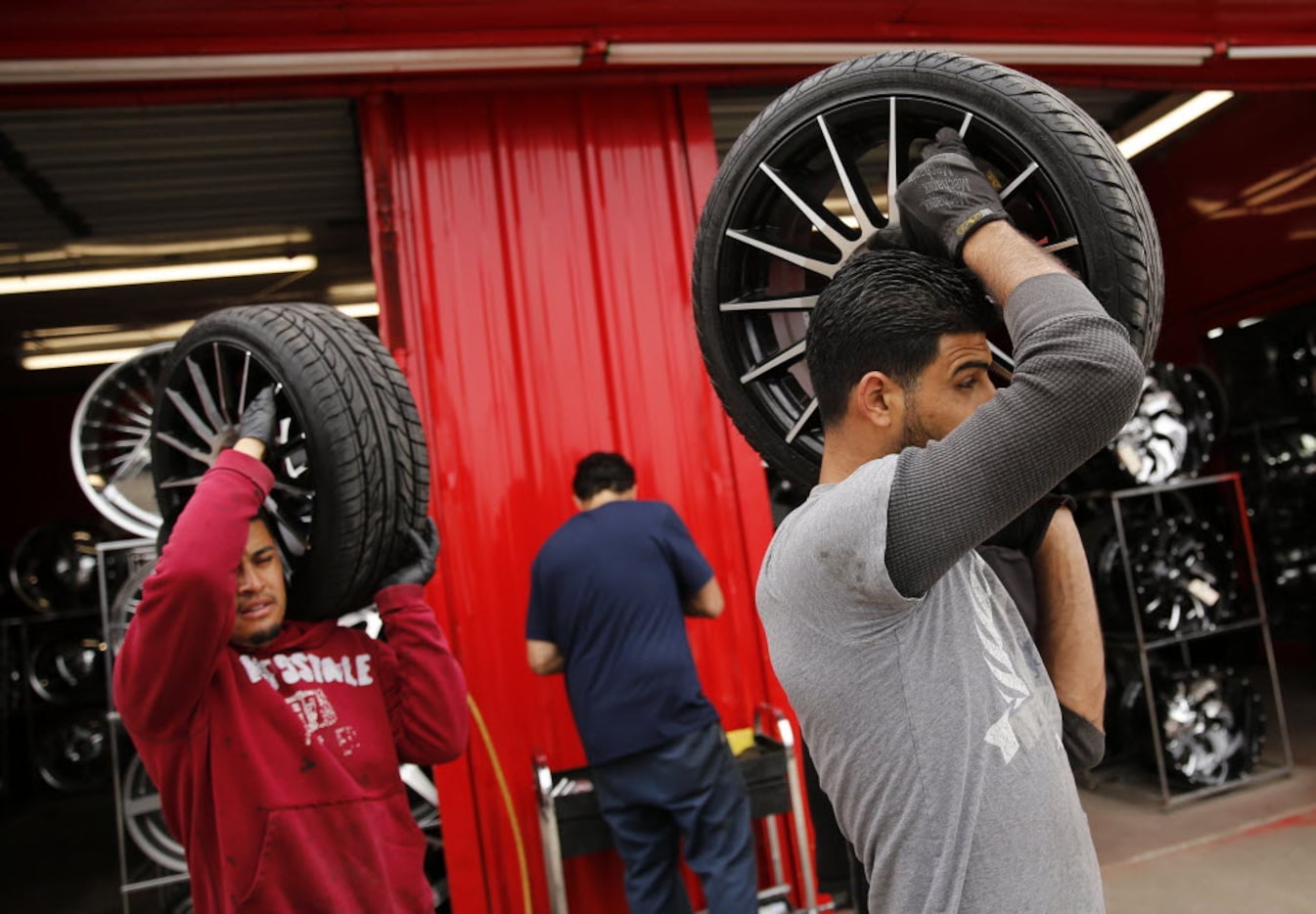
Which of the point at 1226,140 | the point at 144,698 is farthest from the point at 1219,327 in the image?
the point at 144,698

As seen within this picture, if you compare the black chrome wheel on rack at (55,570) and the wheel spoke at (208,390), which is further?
the black chrome wheel on rack at (55,570)

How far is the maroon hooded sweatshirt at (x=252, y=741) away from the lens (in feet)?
5.69

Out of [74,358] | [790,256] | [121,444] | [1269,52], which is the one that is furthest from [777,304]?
[74,358]

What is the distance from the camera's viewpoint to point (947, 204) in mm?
1166

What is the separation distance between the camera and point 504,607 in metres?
3.69

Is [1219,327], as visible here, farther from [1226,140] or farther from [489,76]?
[489,76]

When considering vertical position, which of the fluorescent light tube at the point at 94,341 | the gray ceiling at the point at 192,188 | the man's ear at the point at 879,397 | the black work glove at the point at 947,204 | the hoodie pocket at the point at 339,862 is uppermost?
the fluorescent light tube at the point at 94,341

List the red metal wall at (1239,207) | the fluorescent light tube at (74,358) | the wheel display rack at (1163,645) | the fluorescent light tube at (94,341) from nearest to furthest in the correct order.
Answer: the wheel display rack at (1163,645) → the red metal wall at (1239,207) → the fluorescent light tube at (94,341) → the fluorescent light tube at (74,358)

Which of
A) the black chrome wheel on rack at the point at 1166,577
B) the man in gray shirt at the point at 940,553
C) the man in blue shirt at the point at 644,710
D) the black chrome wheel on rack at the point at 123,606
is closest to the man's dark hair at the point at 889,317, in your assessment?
the man in gray shirt at the point at 940,553

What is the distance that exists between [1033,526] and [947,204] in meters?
0.48

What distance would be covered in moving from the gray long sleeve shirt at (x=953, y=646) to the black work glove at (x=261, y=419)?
113cm

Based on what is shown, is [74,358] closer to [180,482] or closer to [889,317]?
[180,482]

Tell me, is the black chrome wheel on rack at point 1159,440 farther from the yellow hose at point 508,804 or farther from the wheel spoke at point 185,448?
the wheel spoke at point 185,448

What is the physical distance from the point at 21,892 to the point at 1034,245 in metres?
6.71
